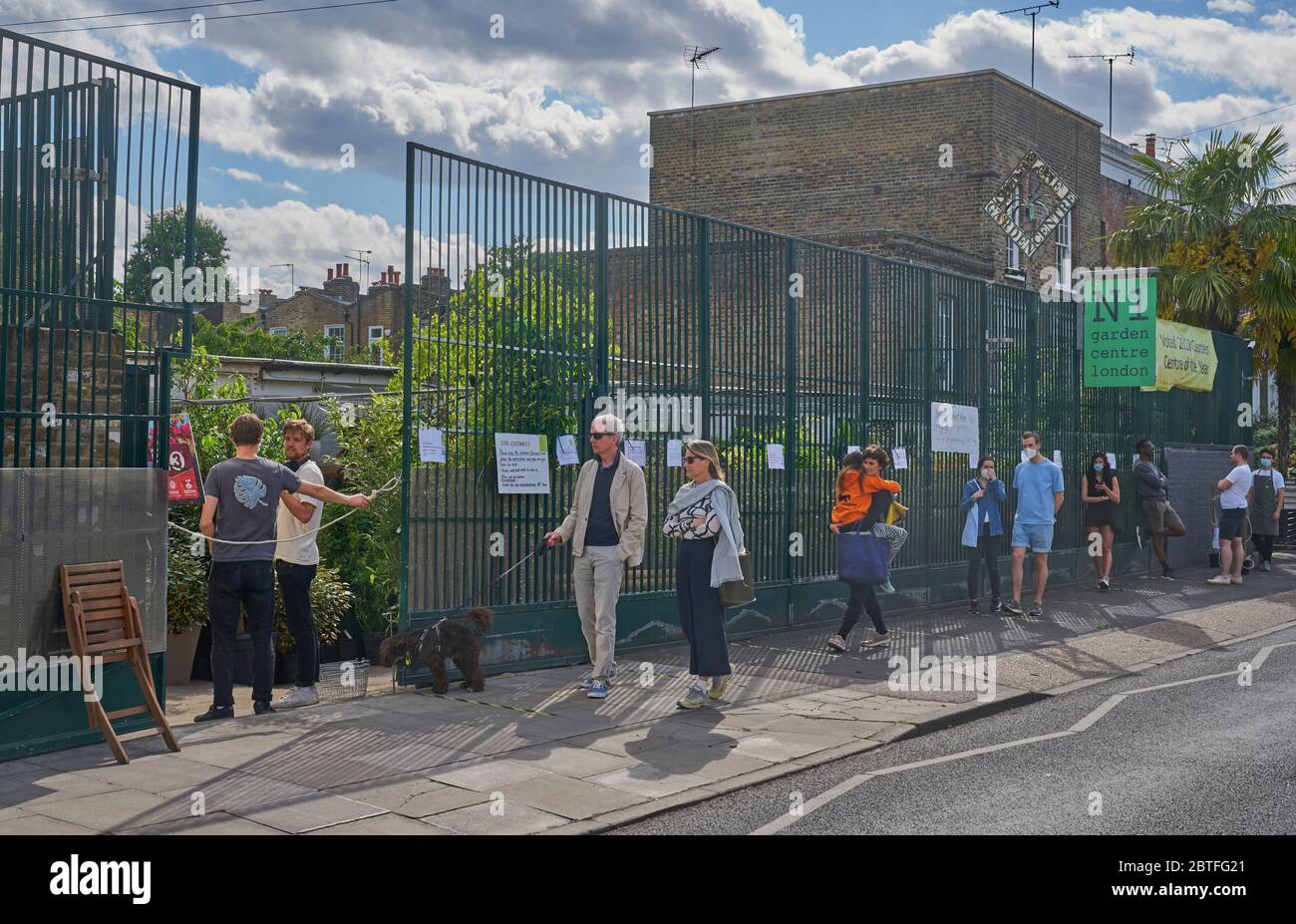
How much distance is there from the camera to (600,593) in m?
9.20

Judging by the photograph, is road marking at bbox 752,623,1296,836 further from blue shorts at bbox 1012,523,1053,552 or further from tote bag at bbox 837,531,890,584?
blue shorts at bbox 1012,523,1053,552

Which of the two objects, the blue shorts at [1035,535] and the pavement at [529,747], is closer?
the pavement at [529,747]

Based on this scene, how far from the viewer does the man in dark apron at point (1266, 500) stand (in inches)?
747

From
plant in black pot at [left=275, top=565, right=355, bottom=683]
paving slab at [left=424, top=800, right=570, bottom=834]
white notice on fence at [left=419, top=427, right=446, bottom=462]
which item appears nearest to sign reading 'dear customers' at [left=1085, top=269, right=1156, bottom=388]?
white notice on fence at [left=419, top=427, right=446, bottom=462]

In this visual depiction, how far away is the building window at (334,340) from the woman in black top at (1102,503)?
41708 mm

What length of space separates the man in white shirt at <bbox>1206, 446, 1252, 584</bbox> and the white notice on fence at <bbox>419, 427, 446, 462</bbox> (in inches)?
504

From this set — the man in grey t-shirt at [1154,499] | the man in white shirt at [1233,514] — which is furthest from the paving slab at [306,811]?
the man in white shirt at [1233,514]

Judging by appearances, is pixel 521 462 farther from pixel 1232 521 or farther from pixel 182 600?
pixel 1232 521

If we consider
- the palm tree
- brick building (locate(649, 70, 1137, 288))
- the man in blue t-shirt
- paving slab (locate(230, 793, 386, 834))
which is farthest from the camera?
brick building (locate(649, 70, 1137, 288))

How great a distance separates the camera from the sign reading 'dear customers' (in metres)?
18.9

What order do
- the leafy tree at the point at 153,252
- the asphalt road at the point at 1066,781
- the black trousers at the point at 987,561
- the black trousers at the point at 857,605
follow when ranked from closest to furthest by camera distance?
the asphalt road at the point at 1066,781
the leafy tree at the point at 153,252
the black trousers at the point at 857,605
the black trousers at the point at 987,561

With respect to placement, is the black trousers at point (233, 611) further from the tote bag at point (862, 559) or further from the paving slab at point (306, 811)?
the tote bag at point (862, 559)
